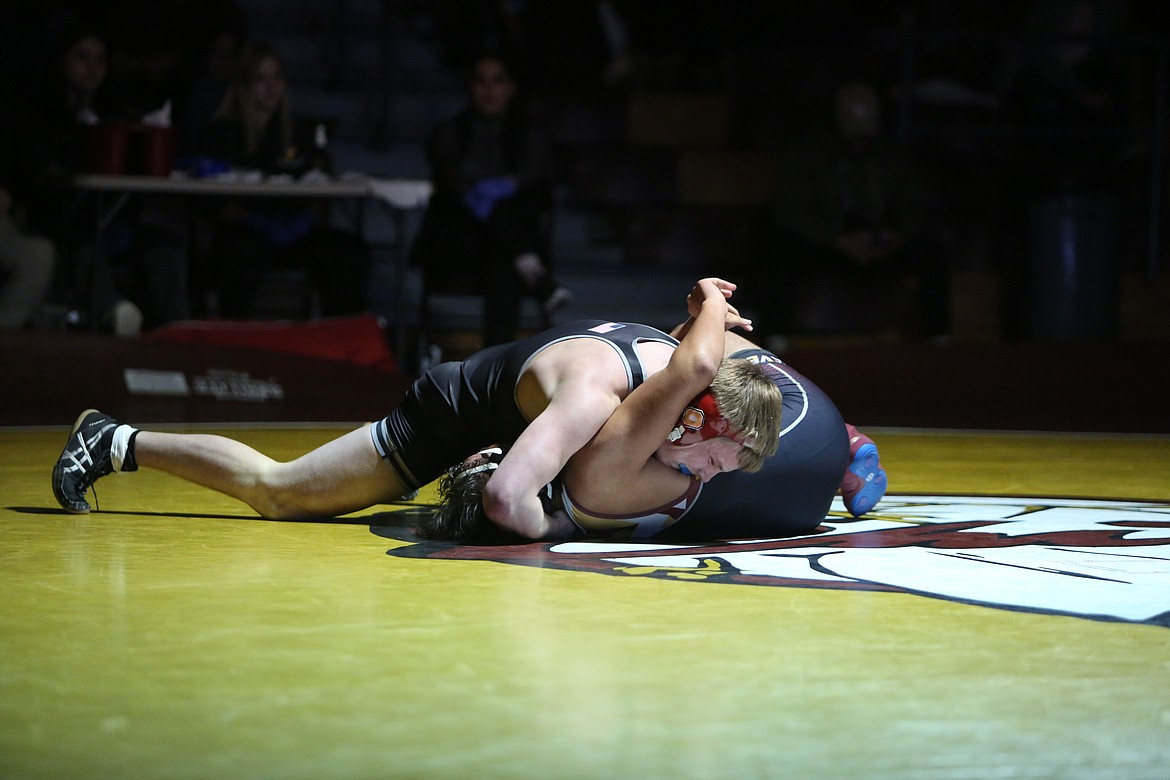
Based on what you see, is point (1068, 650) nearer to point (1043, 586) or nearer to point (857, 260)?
point (1043, 586)

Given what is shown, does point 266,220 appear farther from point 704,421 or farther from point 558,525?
point 704,421

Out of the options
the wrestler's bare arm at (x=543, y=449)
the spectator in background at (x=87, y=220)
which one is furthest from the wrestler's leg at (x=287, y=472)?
the spectator in background at (x=87, y=220)

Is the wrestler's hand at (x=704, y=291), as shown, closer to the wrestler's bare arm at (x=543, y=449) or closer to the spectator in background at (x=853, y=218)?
the wrestler's bare arm at (x=543, y=449)

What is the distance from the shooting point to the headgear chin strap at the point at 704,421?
2.60 m

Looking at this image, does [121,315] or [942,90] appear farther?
[942,90]

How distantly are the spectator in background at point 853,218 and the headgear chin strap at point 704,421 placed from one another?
4.64 metres

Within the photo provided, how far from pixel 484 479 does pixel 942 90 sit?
6.23m

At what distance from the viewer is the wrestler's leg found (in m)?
3.08

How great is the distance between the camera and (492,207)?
6.93 metres

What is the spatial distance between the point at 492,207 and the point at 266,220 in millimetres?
1040

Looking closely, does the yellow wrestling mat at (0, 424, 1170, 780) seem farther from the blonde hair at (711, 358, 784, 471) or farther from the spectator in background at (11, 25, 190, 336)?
the spectator in background at (11, 25, 190, 336)

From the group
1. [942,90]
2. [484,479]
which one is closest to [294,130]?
[942,90]

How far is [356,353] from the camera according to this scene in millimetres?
6457

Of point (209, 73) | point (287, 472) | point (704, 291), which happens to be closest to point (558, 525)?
point (704, 291)
